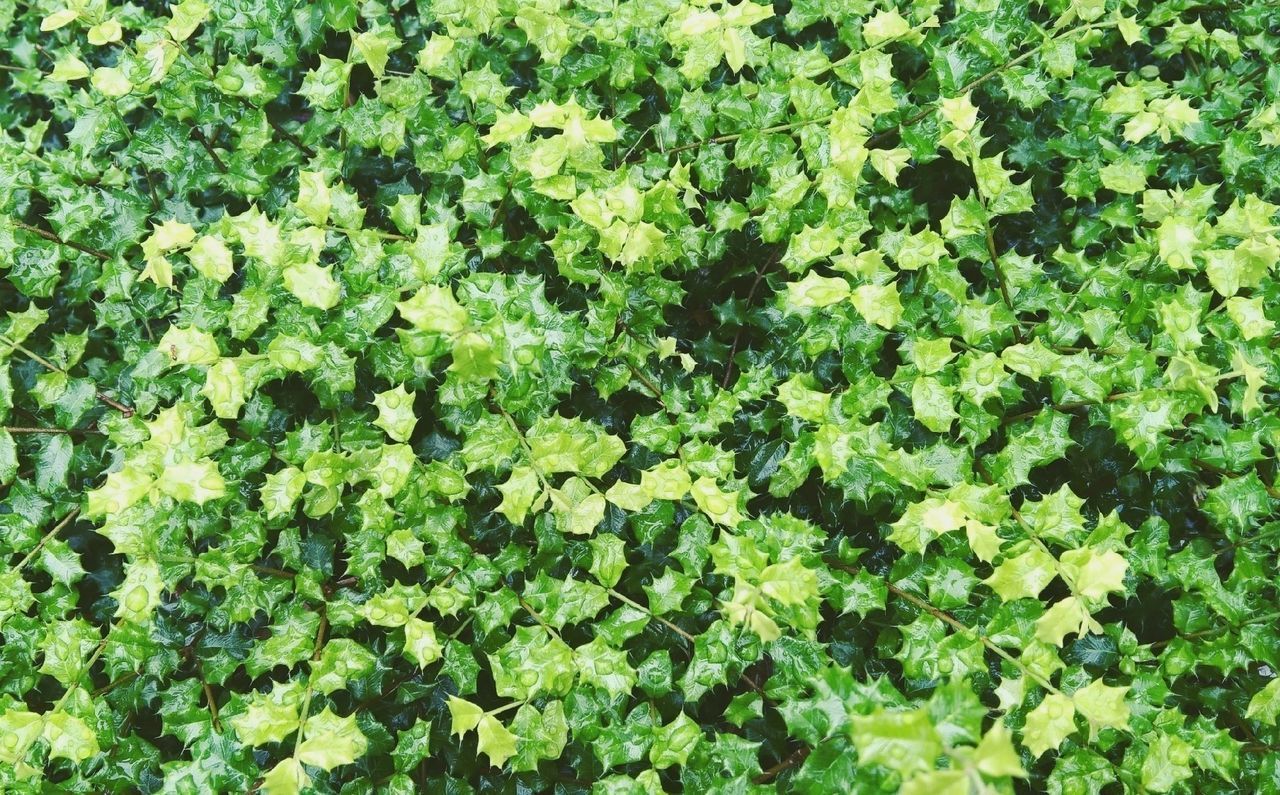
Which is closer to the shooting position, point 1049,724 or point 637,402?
point 1049,724

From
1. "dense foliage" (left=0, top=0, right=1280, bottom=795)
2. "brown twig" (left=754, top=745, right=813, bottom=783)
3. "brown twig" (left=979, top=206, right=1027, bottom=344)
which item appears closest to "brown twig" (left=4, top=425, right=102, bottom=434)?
"dense foliage" (left=0, top=0, right=1280, bottom=795)

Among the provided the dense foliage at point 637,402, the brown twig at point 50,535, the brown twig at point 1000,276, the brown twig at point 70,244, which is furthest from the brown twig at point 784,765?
the brown twig at point 70,244

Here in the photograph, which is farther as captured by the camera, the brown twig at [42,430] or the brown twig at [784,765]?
the brown twig at [42,430]

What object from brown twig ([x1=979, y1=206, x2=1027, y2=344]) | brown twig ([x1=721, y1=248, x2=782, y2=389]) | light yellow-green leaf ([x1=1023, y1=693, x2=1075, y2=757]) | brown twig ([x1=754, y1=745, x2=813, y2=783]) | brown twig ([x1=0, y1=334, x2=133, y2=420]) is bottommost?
brown twig ([x1=754, y1=745, x2=813, y2=783])

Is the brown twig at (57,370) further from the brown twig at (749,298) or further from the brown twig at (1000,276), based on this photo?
Result: the brown twig at (1000,276)

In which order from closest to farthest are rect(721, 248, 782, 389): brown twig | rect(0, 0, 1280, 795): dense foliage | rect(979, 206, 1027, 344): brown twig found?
rect(0, 0, 1280, 795): dense foliage → rect(979, 206, 1027, 344): brown twig → rect(721, 248, 782, 389): brown twig

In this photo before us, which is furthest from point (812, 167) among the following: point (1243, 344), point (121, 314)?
point (121, 314)

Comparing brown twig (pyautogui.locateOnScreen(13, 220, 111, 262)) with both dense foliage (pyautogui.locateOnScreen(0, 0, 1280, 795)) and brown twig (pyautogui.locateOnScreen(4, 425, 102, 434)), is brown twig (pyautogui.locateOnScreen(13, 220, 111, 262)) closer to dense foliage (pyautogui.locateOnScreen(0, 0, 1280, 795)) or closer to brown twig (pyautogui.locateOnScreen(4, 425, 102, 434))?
dense foliage (pyautogui.locateOnScreen(0, 0, 1280, 795))

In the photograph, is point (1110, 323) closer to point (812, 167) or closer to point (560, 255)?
point (812, 167)

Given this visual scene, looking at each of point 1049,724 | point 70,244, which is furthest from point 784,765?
point 70,244

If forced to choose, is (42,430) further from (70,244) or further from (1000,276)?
(1000,276)
